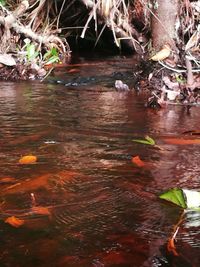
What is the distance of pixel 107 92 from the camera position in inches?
173

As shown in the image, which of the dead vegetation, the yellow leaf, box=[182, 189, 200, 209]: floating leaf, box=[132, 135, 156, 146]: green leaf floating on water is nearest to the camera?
box=[182, 189, 200, 209]: floating leaf

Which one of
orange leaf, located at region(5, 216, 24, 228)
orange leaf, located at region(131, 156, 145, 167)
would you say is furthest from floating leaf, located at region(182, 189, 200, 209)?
orange leaf, located at region(5, 216, 24, 228)

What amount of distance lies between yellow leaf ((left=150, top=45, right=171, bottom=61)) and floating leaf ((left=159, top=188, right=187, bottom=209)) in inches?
114

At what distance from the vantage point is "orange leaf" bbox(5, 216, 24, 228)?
167 cm

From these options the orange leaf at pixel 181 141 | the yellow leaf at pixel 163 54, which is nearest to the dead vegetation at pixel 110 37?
the yellow leaf at pixel 163 54

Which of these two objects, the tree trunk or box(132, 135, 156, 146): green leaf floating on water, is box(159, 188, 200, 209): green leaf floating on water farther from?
the tree trunk

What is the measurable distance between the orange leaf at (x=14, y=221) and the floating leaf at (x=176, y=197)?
52cm

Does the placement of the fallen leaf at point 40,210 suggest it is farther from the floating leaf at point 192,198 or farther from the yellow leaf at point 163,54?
the yellow leaf at point 163,54

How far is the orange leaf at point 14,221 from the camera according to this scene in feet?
5.46

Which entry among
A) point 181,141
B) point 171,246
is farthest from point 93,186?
point 181,141

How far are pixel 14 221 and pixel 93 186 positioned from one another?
404 mm

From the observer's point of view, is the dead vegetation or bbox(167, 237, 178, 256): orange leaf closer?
bbox(167, 237, 178, 256): orange leaf

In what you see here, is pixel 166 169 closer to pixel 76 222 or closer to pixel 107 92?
pixel 76 222

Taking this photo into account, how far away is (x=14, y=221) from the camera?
1.68 meters
